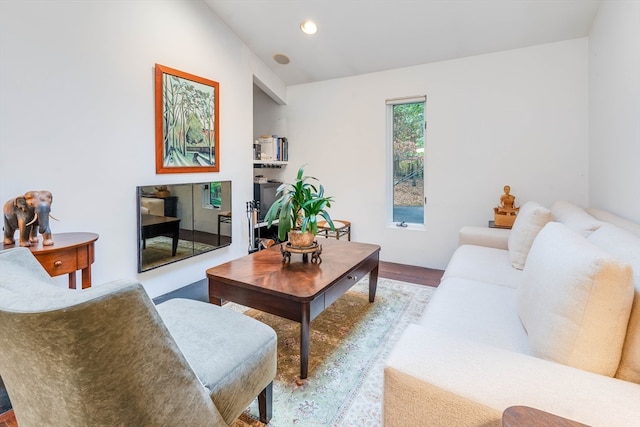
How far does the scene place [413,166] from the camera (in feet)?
12.5

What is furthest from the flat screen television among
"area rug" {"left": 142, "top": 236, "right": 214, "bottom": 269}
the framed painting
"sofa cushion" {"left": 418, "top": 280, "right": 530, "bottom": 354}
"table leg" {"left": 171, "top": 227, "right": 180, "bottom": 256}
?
"sofa cushion" {"left": 418, "top": 280, "right": 530, "bottom": 354}

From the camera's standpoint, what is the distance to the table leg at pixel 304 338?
1696 millimetres

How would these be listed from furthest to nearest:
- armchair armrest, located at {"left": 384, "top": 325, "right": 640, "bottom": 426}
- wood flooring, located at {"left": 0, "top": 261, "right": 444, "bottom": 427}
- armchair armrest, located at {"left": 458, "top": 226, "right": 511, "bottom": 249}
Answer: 1. wood flooring, located at {"left": 0, "top": 261, "right": 444, "bottom": 427}
2. armchair armrest, located at {"left": 458, "top": 226, "right": 511, "bottom": 249}
3. armchair armrest, located at {"left": 384, "top": 325, "right": 640, "bottom": 426}

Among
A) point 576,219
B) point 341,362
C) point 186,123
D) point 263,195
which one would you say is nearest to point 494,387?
point 341,362

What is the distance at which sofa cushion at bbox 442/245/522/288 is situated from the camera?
6.56 ft

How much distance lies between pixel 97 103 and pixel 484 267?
2993 mm

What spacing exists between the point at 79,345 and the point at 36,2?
2.47 m

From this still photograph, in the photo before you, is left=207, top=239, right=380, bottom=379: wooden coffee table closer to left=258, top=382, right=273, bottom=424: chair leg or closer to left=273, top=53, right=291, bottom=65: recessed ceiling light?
left=258, top=382, right=273, bottom=424: chair leg

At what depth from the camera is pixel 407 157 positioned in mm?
3846

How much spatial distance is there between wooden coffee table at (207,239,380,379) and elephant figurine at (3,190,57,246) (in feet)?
3.13

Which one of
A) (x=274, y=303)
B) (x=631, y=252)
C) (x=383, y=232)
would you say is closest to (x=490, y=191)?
(x=383, y=232)

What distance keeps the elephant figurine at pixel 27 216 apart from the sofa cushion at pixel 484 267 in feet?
8.03

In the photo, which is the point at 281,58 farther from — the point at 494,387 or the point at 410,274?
the point at 494,387

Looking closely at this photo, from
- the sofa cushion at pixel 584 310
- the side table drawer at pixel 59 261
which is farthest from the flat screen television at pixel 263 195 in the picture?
the sofa cushion at pixel 584 310
